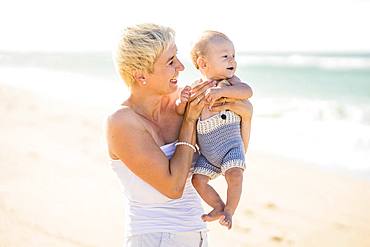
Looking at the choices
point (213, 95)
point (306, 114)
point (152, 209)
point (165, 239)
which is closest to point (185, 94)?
point (213, 95)

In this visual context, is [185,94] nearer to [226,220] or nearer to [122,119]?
[122,119]

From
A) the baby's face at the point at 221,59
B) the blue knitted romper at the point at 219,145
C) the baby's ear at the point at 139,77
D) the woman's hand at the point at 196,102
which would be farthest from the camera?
the baby's face at the point at 221,59

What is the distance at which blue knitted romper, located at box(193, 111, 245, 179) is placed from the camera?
2758 millimetres

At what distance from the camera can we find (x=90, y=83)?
19891mm

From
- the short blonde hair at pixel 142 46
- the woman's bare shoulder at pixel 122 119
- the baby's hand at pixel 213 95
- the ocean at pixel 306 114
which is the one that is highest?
the short blonde hair at pixel 142 46

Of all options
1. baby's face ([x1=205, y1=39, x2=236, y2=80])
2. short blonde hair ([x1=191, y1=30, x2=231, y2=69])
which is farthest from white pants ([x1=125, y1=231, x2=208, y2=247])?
short blonde hair ([x1=191, y1=30, x2=231, y2=69])

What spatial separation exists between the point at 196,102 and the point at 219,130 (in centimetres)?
24

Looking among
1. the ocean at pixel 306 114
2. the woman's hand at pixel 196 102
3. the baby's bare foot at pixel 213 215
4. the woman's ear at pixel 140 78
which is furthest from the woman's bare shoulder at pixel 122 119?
the ocean at pixel 306 114

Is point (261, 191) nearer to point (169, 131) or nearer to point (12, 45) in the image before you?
point (169, 131)

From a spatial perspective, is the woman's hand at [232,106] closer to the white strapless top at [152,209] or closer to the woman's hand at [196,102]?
the woman's hand at [196,102]

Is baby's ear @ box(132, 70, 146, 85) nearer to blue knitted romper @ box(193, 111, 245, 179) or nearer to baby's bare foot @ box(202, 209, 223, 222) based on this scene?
blue knitted romper @ box(193, 111, 245, 179)

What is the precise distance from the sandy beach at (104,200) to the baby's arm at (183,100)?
2384 millimetres

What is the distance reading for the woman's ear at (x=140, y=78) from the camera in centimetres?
250

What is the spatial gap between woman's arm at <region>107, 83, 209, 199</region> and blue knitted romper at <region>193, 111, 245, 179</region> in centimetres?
30
